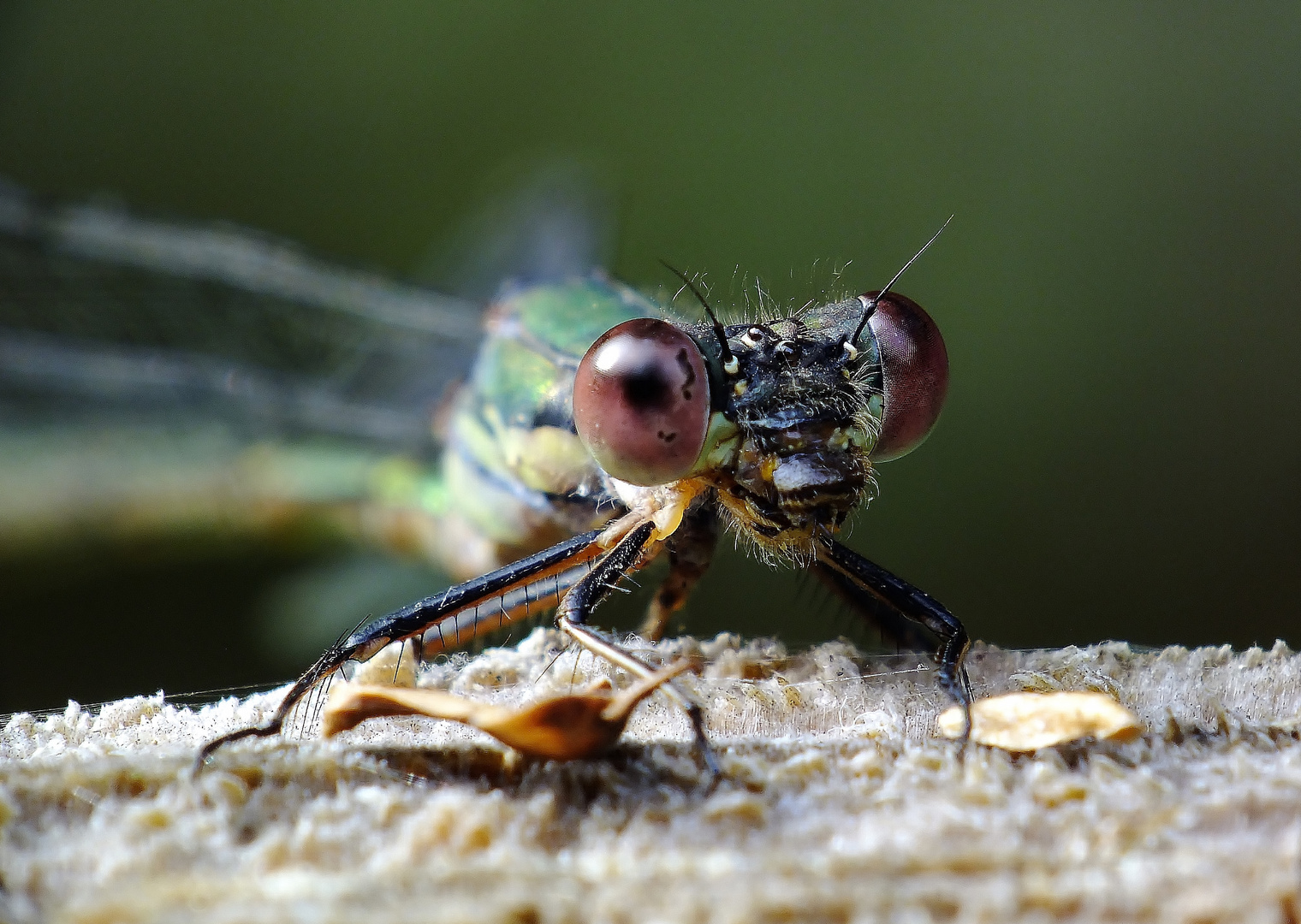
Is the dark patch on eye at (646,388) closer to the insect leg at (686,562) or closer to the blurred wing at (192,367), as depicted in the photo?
the insect leg at (686,562)

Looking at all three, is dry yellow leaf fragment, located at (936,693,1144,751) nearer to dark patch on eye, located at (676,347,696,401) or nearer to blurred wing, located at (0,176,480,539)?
dark patch on eye, located at (676,347,696,401)

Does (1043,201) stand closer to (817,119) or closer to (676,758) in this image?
(817,119)

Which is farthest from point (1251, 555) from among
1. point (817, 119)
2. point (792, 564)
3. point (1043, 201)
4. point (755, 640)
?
point (755, 640)

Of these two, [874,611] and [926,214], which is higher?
[926,214]

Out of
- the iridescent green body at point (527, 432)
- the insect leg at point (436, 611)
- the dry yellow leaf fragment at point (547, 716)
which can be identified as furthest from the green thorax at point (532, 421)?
the dry yellow leaf fragment at point (547, 716)

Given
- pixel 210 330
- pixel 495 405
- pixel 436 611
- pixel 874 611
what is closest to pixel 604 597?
pixel 436 611

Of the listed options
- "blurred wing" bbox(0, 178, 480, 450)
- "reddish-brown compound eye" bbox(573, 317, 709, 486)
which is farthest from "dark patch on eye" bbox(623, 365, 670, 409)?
"blurred wing" bbox(0, 178, 480, 450)

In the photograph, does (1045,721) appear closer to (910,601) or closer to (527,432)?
(910,601)

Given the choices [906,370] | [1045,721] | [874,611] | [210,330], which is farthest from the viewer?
[210,330]
